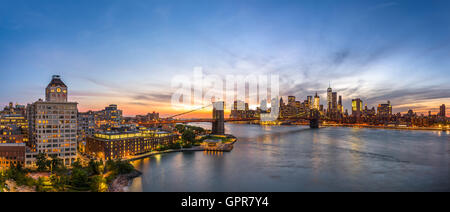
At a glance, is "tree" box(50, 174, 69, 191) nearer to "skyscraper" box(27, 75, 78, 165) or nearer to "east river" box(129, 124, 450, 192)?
"east river" box(129, 124, 450, 192)

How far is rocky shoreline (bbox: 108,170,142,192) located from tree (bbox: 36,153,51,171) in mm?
5106

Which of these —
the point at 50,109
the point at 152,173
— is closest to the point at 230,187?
the point at 152,173

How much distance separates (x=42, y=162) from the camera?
13.6m

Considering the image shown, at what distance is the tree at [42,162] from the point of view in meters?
13.5

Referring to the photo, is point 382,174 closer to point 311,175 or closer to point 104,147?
point 311,175

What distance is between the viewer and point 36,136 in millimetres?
15414

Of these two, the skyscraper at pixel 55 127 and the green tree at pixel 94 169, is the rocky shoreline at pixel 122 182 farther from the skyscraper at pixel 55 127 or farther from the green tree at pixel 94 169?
the skyscraper at pixel 55 127

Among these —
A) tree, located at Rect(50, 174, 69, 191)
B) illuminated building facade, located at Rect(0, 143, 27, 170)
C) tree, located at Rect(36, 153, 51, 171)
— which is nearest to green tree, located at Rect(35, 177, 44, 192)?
tree, located at Rect(50, 174, 69, 191)

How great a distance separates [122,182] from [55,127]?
7.96 m

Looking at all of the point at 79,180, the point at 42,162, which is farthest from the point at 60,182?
the point at 42,162

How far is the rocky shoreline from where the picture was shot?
10930mm

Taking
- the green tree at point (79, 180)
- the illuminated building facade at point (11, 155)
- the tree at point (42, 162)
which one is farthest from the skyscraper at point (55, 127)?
the green tree at point (79, 180)

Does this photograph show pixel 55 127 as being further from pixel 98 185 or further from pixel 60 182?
pixel 98 185
